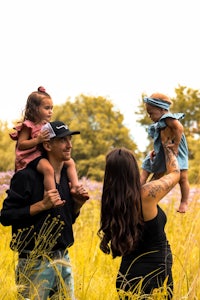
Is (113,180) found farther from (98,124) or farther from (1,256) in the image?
(98,124)

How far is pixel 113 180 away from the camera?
324 cm

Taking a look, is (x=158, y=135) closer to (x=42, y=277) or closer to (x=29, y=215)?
(x=29, y=215)

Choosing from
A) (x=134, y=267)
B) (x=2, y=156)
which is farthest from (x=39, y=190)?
(x=2, y=156)

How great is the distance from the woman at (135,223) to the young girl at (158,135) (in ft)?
1.70

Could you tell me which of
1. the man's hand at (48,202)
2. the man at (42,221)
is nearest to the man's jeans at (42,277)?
the man at (42,221)

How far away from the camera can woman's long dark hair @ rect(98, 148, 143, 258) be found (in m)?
3.17

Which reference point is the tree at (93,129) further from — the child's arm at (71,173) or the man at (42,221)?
the man at (42,221)

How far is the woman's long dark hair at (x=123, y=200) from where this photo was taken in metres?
3.17

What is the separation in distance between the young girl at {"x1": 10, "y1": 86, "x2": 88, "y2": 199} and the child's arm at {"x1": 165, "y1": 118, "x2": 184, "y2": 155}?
709mm

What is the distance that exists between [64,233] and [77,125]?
931 inches

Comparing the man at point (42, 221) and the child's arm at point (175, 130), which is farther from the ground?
the child's arm at point (175, 130)

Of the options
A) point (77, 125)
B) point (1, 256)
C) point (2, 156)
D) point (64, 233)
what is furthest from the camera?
point (77, 125)

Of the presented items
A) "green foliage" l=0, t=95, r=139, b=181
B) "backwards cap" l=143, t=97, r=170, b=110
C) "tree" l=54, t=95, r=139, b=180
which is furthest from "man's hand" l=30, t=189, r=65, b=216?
"tree" l=54, t=95, r=139, b=180

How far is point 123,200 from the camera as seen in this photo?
3205 mm
